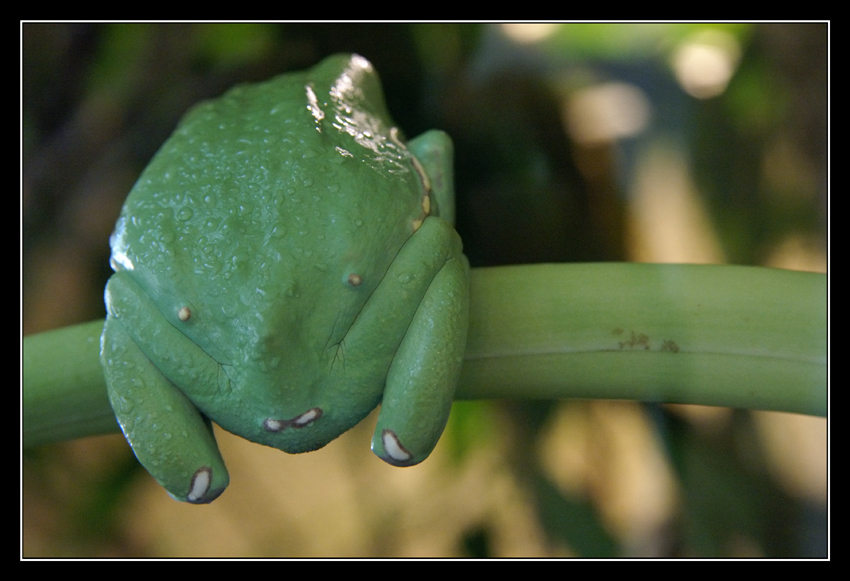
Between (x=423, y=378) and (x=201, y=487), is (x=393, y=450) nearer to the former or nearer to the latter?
(x=423, y=378)

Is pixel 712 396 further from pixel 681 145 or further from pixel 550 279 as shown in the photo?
pixel 681 145

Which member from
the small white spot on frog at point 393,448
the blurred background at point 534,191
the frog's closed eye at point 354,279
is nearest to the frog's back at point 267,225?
the frog's closed eye at point 354,279

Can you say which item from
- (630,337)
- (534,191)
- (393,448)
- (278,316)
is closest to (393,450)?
(393,448)

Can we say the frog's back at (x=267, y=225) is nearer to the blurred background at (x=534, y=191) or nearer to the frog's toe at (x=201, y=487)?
the frog's toe at (x=201, y=487)

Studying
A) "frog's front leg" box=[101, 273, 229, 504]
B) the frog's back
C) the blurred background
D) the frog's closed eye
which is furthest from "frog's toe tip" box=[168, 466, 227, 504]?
the blurred background

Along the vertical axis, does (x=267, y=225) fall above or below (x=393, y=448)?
above
